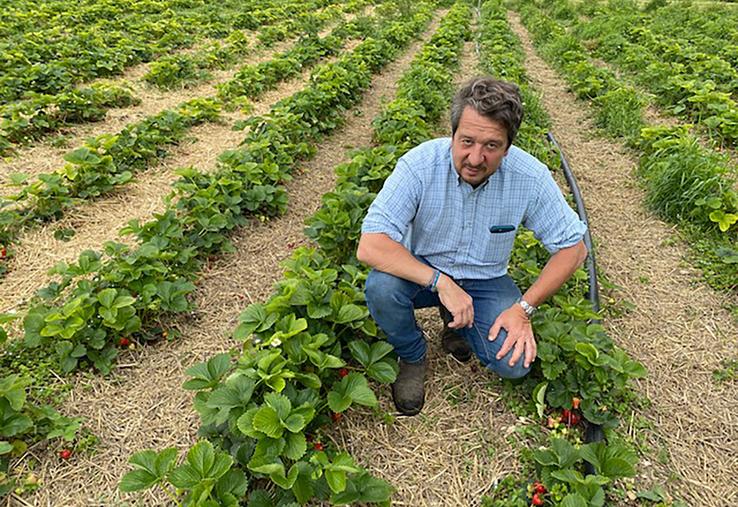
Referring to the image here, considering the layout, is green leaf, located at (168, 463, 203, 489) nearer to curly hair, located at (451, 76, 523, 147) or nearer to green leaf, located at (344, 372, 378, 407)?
green leaf, located at (344, 372, 378, 407)

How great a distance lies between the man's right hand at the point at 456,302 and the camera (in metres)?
2.45

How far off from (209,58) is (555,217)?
844 cm

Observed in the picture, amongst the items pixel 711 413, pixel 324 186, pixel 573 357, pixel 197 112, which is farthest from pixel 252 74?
pixel 711 413

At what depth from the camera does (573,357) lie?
2.81m

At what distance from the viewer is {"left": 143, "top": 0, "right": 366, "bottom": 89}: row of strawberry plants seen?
26.7 ft

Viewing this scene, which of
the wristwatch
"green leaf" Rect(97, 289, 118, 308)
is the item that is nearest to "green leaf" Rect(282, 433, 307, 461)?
the wristwatch

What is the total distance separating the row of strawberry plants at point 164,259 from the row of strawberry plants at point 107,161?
2.46 ft

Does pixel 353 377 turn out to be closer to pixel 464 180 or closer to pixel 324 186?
pixel 464 180

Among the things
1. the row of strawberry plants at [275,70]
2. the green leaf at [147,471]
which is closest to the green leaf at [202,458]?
the green leaf at [147,471]

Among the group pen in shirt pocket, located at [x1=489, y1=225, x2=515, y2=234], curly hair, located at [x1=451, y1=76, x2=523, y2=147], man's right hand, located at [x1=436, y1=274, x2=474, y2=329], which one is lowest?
man's right hand, located at [x1=436, y1=274, x2=474, y2=329]

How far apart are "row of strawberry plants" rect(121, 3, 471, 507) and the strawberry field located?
0.01 meters

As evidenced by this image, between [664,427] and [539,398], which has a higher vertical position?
[539,398]

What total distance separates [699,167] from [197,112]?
593 cm

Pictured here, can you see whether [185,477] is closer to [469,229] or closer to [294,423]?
[294,423]
